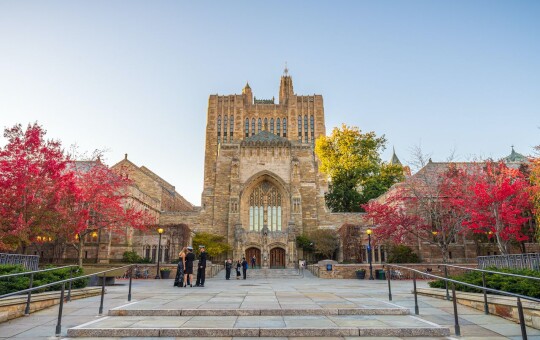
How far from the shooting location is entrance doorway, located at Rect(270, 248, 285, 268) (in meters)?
38.6

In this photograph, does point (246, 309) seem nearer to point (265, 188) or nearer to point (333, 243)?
point (333, 243)

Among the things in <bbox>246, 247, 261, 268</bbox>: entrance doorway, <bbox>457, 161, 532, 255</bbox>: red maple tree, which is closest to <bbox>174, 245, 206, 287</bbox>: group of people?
<bbox>457, 161, 532, 255</bbox>: red maple tree

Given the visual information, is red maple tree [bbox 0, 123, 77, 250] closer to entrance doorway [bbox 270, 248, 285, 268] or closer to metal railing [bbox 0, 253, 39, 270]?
metal railing [bbox 0, 253, 39, 270]

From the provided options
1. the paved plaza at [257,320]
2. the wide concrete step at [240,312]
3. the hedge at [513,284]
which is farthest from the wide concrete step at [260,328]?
the hedge at [513,284]

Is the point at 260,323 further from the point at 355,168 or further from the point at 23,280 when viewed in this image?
the point at 355,168

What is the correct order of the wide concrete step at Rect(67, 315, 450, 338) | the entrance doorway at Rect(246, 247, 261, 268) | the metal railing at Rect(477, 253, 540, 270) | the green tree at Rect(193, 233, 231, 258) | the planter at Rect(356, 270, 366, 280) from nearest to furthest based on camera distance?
1. the wide concrete step at Rect(67, 315, 450, 338)
2. the metal railing at Rect(477, 253, 540, 270)
3. the planter at Rect(356, 270, 366, 280)
4. the green tree at Rect(193, 233, 231, 258)
5. the entrance doorway at Rect(246, 247, 261, 268)

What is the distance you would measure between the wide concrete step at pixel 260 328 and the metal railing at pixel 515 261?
23.6 feet

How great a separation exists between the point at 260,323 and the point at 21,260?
10767 mm

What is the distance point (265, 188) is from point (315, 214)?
22.2ft

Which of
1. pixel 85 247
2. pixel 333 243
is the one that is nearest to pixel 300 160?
pixel 333 243

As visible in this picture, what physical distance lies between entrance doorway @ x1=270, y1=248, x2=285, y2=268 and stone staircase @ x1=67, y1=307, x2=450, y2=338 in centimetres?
3120

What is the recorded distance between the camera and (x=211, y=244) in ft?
121

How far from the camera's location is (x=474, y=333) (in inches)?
258

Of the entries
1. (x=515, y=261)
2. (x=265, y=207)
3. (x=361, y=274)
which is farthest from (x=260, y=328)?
(x=265, y=207)
